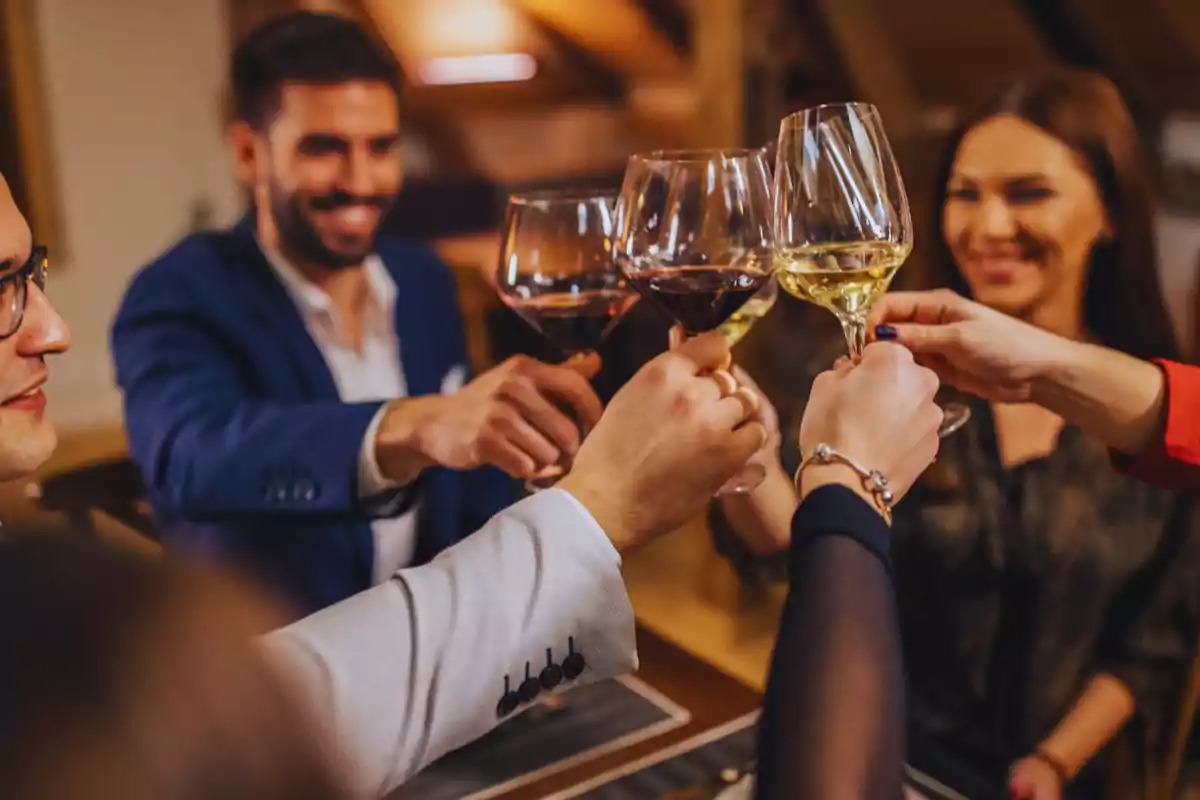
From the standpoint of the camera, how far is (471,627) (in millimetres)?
696

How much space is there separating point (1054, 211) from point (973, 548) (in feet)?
1.35

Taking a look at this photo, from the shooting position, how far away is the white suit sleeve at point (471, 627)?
676 mm

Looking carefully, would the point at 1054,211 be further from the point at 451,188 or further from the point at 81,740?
the point at 451,188

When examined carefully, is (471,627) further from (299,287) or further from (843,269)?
(299,287)

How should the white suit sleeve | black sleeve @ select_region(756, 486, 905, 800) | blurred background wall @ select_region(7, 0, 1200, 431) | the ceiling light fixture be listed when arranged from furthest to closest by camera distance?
the ceiling light fixture → blurred background wall @ select_region(7, 0, 1200, 431) → the white suit sleeve → black sleeve @ select_region(756, 486, 905, 800)

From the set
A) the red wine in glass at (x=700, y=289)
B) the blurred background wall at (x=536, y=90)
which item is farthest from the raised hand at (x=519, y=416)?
the blurred background wall at (x=536, y=90)

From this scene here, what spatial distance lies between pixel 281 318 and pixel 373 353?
0.64ft

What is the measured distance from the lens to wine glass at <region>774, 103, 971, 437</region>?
76 centimetres

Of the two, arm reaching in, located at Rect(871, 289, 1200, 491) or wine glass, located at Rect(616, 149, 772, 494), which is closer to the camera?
wine glass, located at Rect(616, 149, 772, 494)

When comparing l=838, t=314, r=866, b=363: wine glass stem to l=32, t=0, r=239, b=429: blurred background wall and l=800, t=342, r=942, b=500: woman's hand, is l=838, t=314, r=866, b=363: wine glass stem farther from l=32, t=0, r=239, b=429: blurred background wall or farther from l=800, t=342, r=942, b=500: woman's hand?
l=32, t=0, r=239, b=429: blurred background wall

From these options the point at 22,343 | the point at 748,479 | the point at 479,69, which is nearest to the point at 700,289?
the point at 748,479

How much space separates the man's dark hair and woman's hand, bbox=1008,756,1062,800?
1163 mm

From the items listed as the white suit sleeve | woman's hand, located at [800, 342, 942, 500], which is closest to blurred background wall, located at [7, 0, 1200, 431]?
woman's hand, located at [800, 342, 942, 500]

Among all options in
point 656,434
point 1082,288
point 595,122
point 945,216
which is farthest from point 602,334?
point 595,122
